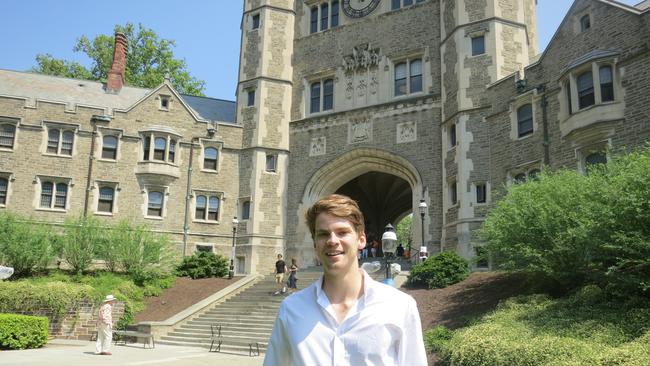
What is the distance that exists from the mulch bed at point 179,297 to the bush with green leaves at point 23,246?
4.45m


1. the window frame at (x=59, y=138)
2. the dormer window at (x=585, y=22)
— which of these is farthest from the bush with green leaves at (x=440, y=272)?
the window frame at (x=59, y=138)

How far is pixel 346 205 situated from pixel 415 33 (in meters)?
24.8

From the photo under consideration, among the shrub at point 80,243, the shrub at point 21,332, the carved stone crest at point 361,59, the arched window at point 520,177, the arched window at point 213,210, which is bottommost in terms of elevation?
the shrub at point 21,332

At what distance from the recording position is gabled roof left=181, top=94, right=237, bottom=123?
31.2 m

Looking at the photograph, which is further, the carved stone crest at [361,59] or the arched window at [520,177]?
the carved stone crest at [361,59]

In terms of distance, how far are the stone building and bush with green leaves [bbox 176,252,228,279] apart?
230 centimetres

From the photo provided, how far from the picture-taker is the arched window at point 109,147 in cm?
2705

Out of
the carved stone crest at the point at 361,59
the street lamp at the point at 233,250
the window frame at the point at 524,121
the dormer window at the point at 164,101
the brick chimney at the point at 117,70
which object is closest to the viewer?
the window frame at the point at 524,121

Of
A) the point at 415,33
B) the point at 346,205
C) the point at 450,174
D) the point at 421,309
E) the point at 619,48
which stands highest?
the point at 415,33

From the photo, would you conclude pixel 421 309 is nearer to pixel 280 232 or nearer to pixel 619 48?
pixel 619 48

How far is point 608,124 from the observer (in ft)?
55.0

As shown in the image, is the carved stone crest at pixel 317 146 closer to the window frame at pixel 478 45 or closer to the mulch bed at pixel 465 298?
the window frame at pixel 478 45

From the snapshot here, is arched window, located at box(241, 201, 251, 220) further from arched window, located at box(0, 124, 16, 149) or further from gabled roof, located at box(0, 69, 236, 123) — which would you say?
arched window, located at box(0, 124, 16, 149)

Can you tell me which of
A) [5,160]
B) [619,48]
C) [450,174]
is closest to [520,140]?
[450,174]
